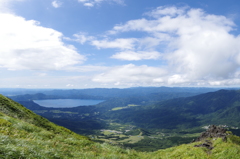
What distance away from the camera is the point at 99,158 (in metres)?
15.5

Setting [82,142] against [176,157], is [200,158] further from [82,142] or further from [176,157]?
[82,142]

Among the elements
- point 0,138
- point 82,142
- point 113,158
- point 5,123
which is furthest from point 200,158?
point 5,123

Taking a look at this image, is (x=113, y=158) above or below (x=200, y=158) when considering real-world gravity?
above

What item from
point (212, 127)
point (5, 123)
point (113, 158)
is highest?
point (5, 123)

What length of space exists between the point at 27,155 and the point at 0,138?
4.70m

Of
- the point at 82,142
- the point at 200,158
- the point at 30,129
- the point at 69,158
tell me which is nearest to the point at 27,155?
the point at 69,158

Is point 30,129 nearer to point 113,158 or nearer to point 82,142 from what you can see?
point 82,142

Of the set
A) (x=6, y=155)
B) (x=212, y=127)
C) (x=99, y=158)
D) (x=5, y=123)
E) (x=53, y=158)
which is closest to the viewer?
(x=6, y=155)

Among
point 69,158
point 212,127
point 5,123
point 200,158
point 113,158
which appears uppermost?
point 5,123

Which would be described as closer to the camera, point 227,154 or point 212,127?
point 227,154

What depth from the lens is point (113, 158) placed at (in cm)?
1622

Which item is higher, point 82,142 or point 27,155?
point 27,155

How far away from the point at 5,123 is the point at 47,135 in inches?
224

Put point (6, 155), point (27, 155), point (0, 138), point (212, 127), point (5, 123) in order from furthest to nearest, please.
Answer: point (212, 127)
point (5, 123)
point (0, 138)
point (27, 155)
point (6, 155)
